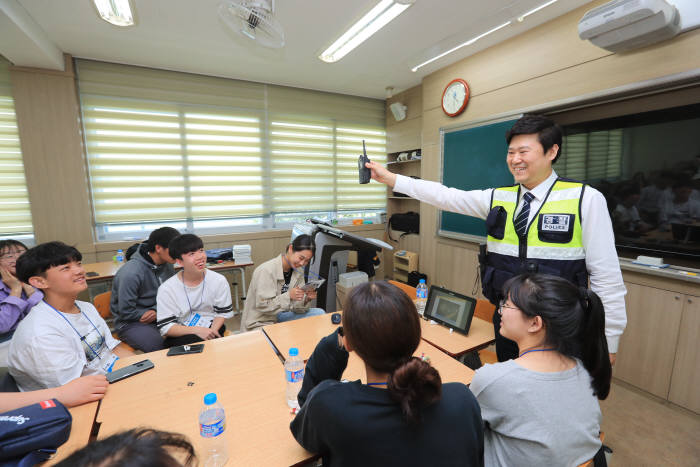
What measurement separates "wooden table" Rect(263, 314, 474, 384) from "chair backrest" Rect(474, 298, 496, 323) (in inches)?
23.6

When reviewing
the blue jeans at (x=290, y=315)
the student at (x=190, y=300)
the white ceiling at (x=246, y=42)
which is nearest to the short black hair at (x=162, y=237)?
the student at (x=190, y=300)

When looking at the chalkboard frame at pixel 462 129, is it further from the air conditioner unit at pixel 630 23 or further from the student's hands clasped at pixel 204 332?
the student's hands clasped at pixel 204 332

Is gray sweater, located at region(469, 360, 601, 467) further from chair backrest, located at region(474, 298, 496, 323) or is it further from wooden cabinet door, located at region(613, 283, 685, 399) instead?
wooden cabinet door, located at region(613, 283, 685, 399)

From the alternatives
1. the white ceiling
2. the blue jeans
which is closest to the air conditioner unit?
the white ceiling

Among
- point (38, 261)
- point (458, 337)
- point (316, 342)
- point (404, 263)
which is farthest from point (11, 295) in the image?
point (404, 263)

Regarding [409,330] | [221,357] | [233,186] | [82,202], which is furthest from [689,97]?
[82,202]

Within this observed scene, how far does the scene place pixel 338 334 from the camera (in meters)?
1.13

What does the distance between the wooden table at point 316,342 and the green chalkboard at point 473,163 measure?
90.3 inches

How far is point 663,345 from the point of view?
7.57 feet

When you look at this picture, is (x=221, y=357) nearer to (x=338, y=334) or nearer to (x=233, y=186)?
(x=338, y=334)

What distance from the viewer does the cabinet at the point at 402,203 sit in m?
4.95

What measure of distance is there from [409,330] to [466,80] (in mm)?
3614

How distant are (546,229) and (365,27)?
2527mm

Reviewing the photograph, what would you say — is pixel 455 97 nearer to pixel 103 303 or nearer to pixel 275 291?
pixel 275 291
